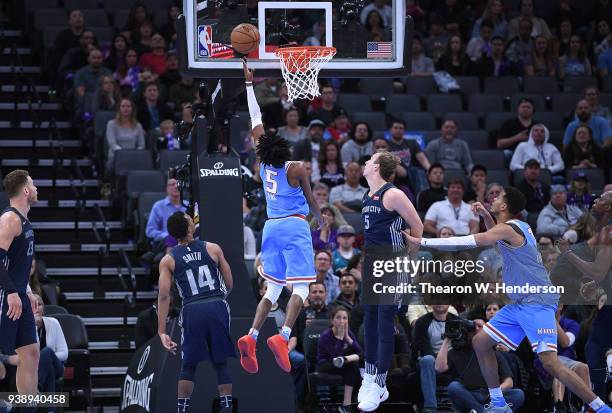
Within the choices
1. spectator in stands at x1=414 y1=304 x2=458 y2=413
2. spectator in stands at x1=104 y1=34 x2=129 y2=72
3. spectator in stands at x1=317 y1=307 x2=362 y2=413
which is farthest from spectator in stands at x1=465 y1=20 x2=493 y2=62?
spectator in stands at x1=317 y1=307 x2=362 y2=413

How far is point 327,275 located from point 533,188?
374cm

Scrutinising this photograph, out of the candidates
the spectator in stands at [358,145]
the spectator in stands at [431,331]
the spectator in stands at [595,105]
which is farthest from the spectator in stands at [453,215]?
the spectator in stands at [595,105]

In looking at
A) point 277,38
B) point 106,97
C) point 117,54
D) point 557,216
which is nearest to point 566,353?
point 557,216

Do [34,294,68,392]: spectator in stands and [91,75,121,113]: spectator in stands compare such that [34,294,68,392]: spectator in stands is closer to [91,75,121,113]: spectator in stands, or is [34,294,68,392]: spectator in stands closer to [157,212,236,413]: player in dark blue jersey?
[157,212,236,413]: player in dark blue jersey

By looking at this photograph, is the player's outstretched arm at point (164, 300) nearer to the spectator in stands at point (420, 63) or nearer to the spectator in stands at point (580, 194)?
the spectator in stands at point (580, 194)

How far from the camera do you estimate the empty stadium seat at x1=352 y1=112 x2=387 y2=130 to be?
59.7 feet

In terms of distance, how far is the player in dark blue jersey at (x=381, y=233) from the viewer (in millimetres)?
11133

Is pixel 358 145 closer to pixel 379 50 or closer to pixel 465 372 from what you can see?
pixel 465 372

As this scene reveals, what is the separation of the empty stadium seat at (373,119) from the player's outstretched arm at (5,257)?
7.78 meters

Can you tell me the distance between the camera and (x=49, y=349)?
42.9 ft

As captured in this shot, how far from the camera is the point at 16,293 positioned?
433 inches

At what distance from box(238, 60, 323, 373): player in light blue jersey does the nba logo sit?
1.84 feet

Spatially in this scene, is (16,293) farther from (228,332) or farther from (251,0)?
(251,0)

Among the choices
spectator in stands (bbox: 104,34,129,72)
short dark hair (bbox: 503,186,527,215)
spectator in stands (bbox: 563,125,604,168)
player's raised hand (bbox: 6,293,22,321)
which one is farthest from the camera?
spectator in stands (bbox: 104,34,129,72)
